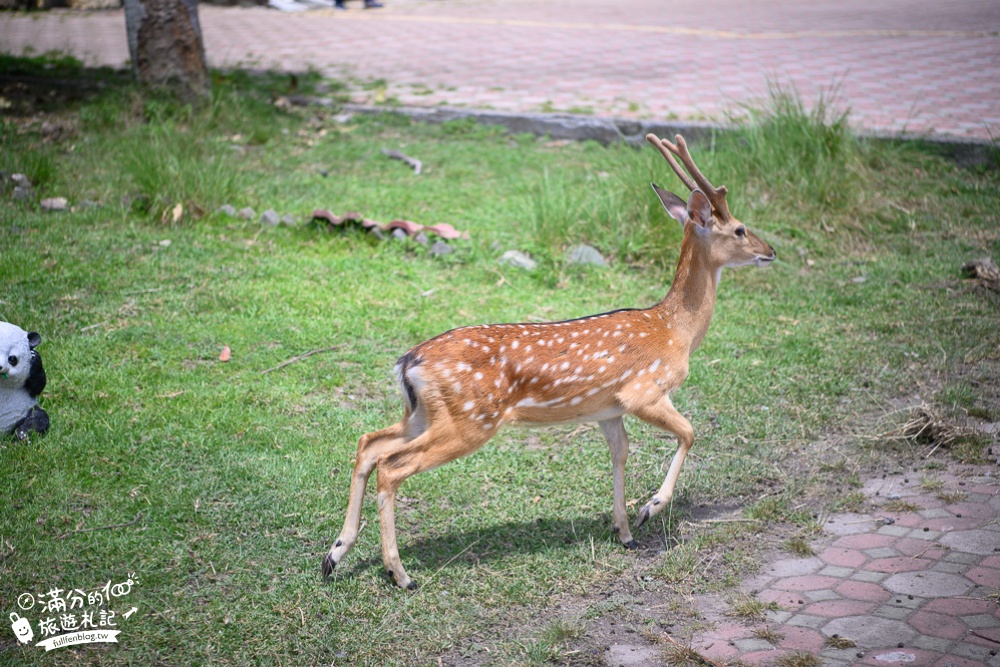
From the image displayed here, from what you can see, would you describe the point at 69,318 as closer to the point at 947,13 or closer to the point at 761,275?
the point at 761,275

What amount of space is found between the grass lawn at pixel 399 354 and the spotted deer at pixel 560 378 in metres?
0.39

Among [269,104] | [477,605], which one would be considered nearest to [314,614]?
[477,605]

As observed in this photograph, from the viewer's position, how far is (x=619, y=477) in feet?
14.8

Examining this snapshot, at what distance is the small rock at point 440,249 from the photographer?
770 centimetres

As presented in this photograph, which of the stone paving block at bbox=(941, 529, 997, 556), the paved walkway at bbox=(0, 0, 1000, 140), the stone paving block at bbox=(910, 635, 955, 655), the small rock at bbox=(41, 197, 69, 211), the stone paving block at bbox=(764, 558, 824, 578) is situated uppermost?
the paved walkway at bbox=(0, 0, 1000, 140)

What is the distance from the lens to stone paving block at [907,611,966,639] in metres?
3.77

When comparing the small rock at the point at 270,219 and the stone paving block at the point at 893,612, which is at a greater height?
the small rock at the point at 270,219

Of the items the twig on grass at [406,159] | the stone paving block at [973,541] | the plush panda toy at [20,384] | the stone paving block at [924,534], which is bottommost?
the stone paving block at [924,534]

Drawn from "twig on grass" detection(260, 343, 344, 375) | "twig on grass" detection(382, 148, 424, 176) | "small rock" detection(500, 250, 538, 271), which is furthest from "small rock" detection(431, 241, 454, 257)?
"twig on grass" detection(382, 148, 424, 176)

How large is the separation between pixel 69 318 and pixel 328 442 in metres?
2.28

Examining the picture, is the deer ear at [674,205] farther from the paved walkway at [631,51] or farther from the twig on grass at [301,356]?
the paved walkway at [631,51]

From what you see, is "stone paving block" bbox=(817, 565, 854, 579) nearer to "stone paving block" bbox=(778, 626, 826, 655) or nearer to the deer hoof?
"stone paving block" bbox=(778, 626, 826, 655)

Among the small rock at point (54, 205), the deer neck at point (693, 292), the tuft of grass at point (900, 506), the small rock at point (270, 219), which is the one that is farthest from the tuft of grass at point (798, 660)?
the small rock at point (54, 205)

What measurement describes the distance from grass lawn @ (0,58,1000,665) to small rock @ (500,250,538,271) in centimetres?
9
